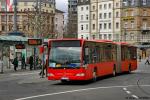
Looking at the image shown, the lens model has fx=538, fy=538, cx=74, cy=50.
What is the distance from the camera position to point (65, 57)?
1142 inches

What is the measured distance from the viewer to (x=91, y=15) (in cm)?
15475

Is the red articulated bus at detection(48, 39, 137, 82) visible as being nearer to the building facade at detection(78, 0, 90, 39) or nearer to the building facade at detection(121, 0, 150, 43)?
the building facade at detection(121, 0, 150, 43)

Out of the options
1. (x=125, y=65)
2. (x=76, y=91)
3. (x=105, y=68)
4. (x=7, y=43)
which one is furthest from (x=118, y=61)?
(x=76, y=91)

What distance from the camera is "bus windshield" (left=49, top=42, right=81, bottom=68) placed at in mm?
29000

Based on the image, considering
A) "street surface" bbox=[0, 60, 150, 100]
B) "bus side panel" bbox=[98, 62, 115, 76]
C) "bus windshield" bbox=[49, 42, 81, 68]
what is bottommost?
"street surface" bbox=[0, 60, 150, 100]

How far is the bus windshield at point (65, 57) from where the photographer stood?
95.1ft

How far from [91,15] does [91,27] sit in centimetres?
347

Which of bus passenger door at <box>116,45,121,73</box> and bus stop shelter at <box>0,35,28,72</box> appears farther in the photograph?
bus stop shelter at <box>0,35,28,72</box>

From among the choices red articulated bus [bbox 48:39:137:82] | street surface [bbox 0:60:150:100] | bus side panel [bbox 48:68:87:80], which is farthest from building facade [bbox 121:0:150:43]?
street surface [bbox 0:60:150:100]

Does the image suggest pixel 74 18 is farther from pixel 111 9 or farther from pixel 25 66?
pixel 25 66

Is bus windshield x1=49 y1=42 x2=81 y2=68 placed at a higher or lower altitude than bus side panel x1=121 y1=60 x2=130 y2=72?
higher

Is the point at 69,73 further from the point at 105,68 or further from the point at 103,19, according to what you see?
the point at 103,19

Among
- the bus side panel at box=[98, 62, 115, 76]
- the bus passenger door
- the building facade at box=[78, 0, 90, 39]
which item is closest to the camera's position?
the bus side panel at box=[98, 62, 115, 76]

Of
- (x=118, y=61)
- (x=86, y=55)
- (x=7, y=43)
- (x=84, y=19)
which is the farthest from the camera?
(x=84, y=19)
